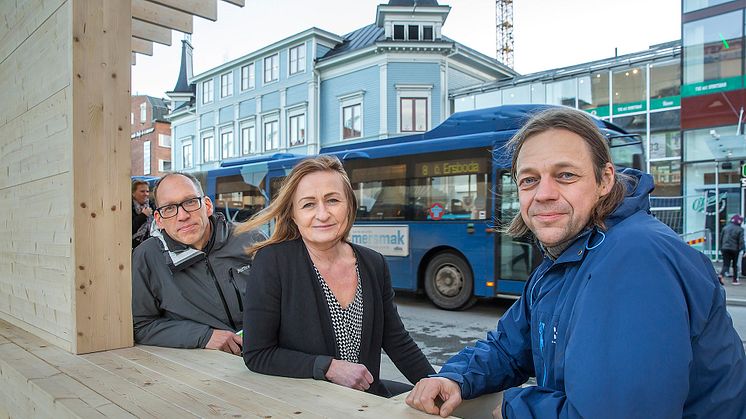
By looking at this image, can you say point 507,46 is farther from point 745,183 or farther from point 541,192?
point 541,192

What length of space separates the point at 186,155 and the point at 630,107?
28.0 meters

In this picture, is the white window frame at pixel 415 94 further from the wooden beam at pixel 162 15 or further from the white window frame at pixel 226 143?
the wooden beam at pixel 162 15

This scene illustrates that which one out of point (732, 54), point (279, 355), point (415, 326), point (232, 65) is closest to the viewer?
point (279, 355)

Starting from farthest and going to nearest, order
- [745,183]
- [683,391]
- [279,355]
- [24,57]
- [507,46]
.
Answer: [507,46] → [745,183] → [24,57] → [279,355] → [683,391]

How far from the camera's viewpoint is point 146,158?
146 ft

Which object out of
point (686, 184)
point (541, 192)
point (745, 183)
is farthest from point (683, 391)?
point (686, 184)

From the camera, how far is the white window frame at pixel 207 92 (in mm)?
32094

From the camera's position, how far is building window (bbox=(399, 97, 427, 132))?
23.4 meters

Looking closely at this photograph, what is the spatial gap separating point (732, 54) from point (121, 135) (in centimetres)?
1949

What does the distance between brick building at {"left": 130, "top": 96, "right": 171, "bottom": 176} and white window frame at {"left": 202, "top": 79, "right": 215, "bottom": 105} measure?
12.9 m

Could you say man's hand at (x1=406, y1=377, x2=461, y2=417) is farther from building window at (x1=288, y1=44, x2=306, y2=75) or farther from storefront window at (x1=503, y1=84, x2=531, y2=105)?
building window at (x1=288, y1=44, x2=306, y2=75)

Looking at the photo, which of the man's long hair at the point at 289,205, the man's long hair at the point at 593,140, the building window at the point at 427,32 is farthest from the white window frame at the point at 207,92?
the man's long hair at the point at 593,140

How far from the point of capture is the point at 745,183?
14.7 meters

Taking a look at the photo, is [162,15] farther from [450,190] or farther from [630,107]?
[630,107]
